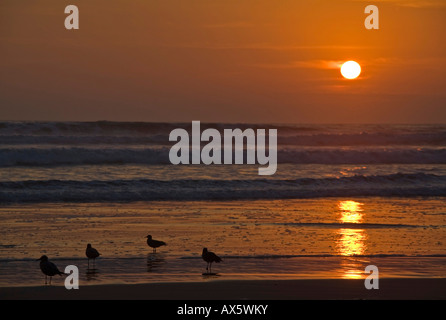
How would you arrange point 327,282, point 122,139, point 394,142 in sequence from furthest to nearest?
1. point 394,142
2. point 122,139
3. point 327,282

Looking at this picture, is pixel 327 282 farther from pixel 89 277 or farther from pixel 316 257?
pixel 89 277

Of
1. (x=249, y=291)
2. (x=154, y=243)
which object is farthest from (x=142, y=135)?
(x=249, y=291)

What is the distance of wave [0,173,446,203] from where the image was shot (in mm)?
19906

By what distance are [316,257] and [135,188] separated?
36.8ft

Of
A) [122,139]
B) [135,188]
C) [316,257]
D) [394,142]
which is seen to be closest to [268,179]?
[135,188]

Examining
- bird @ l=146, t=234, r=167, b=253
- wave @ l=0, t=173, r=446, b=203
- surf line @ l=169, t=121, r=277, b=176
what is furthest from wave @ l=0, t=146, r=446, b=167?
bird @ l=146, t=234, r=167, b=253

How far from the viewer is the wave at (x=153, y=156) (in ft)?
100

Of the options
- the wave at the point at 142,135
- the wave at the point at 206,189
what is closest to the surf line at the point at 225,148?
the wave at the point at 142,135

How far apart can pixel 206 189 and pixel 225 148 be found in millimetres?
18525

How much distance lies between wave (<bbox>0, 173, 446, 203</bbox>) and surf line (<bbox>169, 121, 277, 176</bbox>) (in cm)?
381

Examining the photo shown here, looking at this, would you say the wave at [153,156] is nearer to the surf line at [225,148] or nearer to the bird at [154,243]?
the surf line at [225,148]

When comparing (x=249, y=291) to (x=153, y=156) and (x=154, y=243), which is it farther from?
(x=153, y=156)

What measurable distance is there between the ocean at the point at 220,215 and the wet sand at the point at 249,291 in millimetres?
486

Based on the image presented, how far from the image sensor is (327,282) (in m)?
9.27
